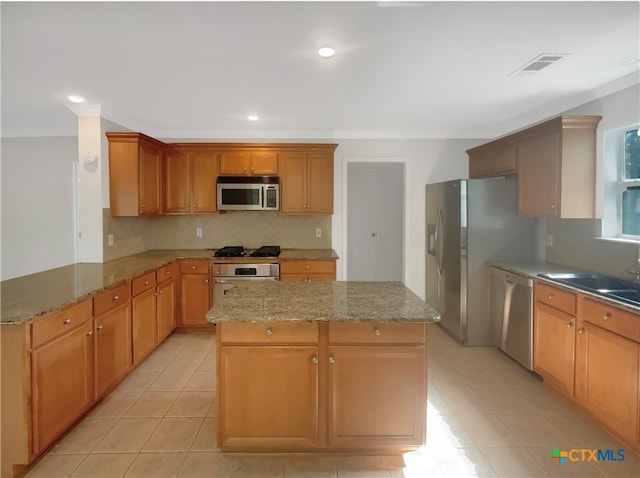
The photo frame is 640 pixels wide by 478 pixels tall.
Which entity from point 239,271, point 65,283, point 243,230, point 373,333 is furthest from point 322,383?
point 243,230

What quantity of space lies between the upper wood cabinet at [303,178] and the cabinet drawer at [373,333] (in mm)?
2639

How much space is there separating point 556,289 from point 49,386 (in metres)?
3.53

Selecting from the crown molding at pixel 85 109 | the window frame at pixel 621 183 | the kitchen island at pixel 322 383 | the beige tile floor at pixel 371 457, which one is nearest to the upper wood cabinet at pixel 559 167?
the window frame at pixel 621 183

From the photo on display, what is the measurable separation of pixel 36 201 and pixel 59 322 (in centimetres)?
334

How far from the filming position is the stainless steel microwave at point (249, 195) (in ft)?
14.4

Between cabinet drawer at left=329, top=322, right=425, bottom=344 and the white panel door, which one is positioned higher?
the white panel door

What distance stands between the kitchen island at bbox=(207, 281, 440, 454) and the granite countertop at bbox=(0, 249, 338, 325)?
3.42 ft

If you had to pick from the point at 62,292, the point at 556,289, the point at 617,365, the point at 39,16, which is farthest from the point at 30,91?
the point at 617,365

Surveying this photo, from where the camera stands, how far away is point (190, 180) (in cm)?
449

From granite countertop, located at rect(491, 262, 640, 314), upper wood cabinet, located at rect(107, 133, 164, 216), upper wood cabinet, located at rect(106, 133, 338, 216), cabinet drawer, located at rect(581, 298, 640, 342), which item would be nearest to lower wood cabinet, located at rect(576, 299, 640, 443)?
cabinet drawer, located at rect(581, 298, 640, 342)

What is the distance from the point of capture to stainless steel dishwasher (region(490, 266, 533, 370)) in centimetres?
315

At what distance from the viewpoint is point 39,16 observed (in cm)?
190

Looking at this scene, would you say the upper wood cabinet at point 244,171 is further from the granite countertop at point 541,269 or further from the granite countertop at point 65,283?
the granite countertop at point 541,269

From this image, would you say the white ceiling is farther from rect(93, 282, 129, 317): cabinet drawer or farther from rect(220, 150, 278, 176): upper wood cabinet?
rect(93, 282, 129, 317): cabinet drawer
